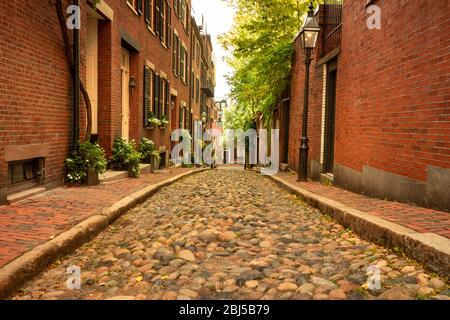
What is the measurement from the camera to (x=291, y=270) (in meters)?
3.36

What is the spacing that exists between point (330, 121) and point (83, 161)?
20.1 feet

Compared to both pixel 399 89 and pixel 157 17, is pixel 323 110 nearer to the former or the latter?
pixel 399 89

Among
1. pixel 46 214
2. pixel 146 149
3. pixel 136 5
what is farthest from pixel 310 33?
pixel 46 214

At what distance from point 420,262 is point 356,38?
5.71 meters

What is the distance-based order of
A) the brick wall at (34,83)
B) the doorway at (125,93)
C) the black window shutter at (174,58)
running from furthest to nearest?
the black window shutter at (174,58) → the doorway at (125,93) → the brick wall at (34,83)

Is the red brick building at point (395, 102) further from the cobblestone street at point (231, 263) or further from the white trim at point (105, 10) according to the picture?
the white trim at point (105, 10)

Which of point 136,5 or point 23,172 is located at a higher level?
point 136,5

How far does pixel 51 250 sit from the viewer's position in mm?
3539

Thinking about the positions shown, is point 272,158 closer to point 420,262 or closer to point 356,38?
point 356,38

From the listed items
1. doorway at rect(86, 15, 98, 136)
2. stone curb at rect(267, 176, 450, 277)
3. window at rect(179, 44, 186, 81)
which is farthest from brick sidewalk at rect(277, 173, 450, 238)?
window at rect(179, 44, 186, 81)

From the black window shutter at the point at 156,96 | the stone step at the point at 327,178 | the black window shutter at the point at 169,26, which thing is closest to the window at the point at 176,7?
the black window shutter at the point at 169,26

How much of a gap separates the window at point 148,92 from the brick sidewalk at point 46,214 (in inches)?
239

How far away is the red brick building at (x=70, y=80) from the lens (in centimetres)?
558
